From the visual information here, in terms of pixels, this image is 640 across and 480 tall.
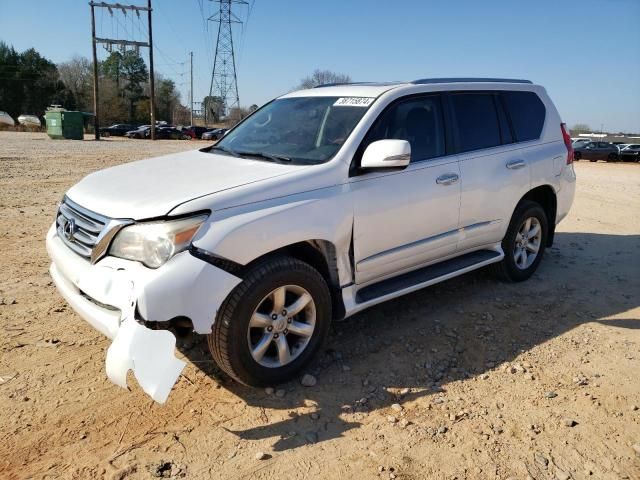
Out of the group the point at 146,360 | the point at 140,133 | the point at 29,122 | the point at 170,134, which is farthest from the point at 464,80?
the point at 29,122

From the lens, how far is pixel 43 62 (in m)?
60.8

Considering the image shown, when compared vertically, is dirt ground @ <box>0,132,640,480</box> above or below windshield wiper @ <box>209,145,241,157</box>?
below

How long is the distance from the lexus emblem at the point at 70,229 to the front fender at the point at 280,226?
39.8 inches

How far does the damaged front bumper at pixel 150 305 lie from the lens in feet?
8.46

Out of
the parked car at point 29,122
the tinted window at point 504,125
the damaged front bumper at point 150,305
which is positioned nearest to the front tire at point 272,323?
the damaged front bumper at point 150,305

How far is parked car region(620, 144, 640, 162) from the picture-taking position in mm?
31016

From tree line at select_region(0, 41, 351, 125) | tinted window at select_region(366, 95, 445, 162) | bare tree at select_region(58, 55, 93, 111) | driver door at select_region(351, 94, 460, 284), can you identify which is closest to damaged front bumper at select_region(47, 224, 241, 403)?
driver door at select_region(351, 94, 460, 284)

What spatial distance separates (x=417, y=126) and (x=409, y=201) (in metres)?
0.70

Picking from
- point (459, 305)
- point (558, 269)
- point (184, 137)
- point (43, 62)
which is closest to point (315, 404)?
point (459, 305)

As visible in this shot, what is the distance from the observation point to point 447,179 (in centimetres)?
407

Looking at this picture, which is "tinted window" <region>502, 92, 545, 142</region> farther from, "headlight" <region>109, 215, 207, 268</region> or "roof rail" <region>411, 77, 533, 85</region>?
"headlight" <region>109, 215, 207, 268</region>

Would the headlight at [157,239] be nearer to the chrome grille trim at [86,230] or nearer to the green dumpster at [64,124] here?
the chrome grille trim at [86,230]

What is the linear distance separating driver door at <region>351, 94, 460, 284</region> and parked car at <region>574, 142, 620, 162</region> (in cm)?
3166

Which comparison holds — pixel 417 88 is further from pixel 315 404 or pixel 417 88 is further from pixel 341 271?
pixel 315 404
